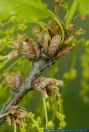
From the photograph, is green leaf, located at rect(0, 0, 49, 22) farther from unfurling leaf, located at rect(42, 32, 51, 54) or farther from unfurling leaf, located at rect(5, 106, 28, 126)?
unfurling leaf, located at rect(5, 106, 28, 126)

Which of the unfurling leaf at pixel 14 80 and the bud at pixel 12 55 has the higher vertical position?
the bud at pixel 12 55

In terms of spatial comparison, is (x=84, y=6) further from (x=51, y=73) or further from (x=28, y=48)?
(x=51, y=73)

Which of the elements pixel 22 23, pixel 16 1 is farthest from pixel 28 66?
pixel 16 1

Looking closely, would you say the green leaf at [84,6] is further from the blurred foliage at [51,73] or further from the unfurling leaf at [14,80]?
the unfurling leaf at [14,80]

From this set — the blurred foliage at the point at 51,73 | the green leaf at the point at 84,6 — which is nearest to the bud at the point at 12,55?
the blurred foliage at the point at 51,73

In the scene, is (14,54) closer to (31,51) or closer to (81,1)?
(31,51)

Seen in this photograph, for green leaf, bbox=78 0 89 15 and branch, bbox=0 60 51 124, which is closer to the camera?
green leaf, bbox=78 0 89 15

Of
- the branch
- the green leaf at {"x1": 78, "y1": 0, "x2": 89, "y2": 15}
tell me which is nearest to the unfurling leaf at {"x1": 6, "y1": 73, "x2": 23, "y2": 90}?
the branch

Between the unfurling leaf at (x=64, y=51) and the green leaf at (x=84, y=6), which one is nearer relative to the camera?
the green leaf at (x=84, y=6)
